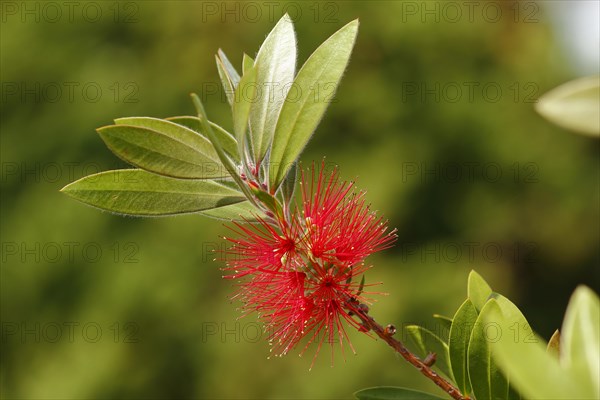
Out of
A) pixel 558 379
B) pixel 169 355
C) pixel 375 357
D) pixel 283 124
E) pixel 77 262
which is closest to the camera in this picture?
pixel 558 379

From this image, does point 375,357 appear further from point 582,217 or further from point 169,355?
point 582,217

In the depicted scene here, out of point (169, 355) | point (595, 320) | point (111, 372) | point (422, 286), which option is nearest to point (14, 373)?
point (111, 372)

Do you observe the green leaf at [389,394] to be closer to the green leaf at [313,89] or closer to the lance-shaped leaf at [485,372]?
the lance-shaped leaf at [485,372]

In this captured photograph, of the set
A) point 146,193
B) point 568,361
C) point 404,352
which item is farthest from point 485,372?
point 146,193

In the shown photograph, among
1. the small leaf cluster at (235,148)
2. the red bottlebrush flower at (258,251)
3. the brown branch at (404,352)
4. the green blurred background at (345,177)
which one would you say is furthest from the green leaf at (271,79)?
the green blurred background at (345,177)

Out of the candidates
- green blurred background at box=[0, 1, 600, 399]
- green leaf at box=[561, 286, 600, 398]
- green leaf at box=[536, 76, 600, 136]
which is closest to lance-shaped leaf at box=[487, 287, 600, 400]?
green leaf at box=[561, 286, 600, 398]

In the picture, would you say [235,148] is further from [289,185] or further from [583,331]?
[583,331]

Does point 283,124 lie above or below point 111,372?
above
